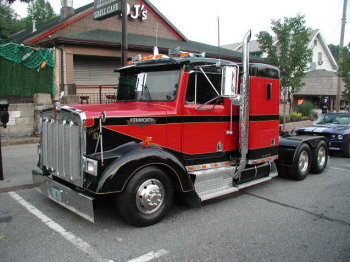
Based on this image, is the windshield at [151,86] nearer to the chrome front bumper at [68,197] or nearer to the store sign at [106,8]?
the chrome front bumper at [68,197]

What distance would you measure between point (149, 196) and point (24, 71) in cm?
832

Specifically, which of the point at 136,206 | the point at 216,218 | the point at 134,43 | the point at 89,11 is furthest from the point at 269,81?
the point at 89,11

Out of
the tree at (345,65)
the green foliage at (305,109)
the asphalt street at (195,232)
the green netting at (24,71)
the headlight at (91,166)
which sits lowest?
the asphalt street at (195,232)

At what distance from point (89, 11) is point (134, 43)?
367 centimetres

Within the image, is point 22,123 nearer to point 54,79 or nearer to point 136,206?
point 54,79

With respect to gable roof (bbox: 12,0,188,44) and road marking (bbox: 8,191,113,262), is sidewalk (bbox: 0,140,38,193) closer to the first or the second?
road marking (bbox: 8,191,113,262)

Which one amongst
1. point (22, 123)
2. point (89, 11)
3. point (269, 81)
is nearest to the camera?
point (269, 81)

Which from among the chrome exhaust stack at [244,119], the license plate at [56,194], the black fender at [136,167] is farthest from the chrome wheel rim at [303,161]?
the license plate at [56,194]

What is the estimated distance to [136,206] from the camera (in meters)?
4.23

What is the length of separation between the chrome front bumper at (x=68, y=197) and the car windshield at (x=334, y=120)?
9.18m

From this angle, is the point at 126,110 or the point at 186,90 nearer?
the point at 126,110

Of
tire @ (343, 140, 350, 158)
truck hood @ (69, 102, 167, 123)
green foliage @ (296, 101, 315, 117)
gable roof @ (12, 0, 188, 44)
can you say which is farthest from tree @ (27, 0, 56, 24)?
truck hood @ (69, 102, 167, 123)

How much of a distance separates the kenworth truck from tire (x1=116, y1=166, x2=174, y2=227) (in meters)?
0.01

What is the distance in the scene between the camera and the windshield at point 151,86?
4887mm
